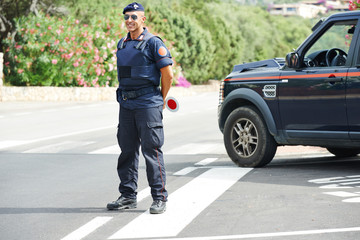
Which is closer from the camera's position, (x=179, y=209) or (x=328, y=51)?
(x=179, y=209)

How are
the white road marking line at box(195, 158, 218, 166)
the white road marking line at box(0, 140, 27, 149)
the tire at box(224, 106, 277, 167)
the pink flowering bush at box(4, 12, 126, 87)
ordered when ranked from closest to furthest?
the tire at box(224, 106, 277, 167) → the white road marking line at box(195, 158, 218, 166) → the white road marking line at box(0, 140, 27, 149) → the pink flowering bush at box(4, 12, 126, 87)

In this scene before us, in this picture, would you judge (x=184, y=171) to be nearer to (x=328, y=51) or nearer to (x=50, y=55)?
(x=328, y=51)

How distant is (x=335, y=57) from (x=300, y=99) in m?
0.67

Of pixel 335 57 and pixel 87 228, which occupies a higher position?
pixel 335 57

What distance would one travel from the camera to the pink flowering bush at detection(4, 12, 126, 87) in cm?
3594

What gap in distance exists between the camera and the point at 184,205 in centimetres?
741

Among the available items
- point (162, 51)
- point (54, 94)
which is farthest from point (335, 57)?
point (54, 94)

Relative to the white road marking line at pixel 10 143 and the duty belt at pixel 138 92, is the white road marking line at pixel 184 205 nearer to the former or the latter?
the duty belt at pixel 138 92

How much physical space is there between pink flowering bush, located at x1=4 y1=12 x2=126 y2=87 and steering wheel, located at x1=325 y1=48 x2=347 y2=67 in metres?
27.0

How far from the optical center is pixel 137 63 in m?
6.97

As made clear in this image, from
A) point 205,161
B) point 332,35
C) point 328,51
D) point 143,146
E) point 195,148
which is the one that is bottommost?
point 195,148

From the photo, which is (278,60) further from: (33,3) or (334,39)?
(33,3)

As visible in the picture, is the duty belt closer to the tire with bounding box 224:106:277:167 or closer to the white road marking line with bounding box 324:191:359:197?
the white road marking line with bounding box 324:191:359:197

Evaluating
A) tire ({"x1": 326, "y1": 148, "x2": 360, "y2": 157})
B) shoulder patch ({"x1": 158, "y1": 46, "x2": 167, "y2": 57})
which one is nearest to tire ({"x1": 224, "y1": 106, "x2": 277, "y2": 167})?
tire ({"x1": 326, "y1": 148, "x2": 360, "y2": 157})
